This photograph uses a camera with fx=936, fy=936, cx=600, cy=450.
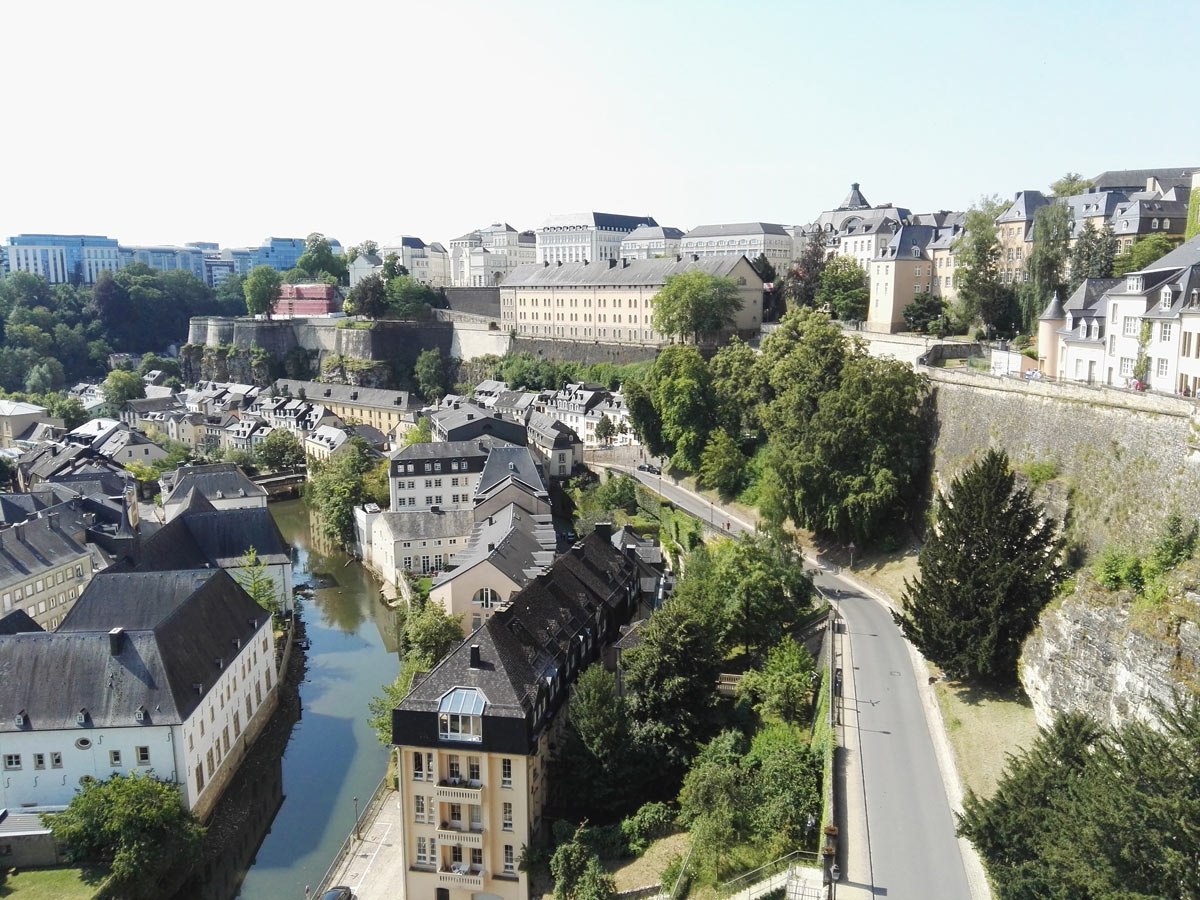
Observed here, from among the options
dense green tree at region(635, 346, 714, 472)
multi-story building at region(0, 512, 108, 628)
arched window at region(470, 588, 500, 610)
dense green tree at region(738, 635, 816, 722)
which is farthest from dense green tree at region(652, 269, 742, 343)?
dense green tree at region(738, 635, 816, 722)

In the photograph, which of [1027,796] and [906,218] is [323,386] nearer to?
[906,218]

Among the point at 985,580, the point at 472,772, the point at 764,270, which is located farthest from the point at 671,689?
the point at 764,270

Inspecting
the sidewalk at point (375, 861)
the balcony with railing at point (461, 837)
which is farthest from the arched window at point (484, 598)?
the balcony with railing at point (461, 837)

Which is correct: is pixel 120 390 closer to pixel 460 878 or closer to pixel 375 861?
pixel 375 861

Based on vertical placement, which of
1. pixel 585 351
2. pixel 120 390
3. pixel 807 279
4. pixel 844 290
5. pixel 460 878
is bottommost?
pixel 460 878

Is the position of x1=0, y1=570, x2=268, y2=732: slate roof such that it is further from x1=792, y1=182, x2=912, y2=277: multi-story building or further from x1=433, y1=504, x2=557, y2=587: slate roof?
x1=792, y1=182, x2=912, y2=277: multi-story building

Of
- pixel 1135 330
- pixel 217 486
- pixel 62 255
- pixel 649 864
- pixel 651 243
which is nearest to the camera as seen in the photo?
pixel 649 864
